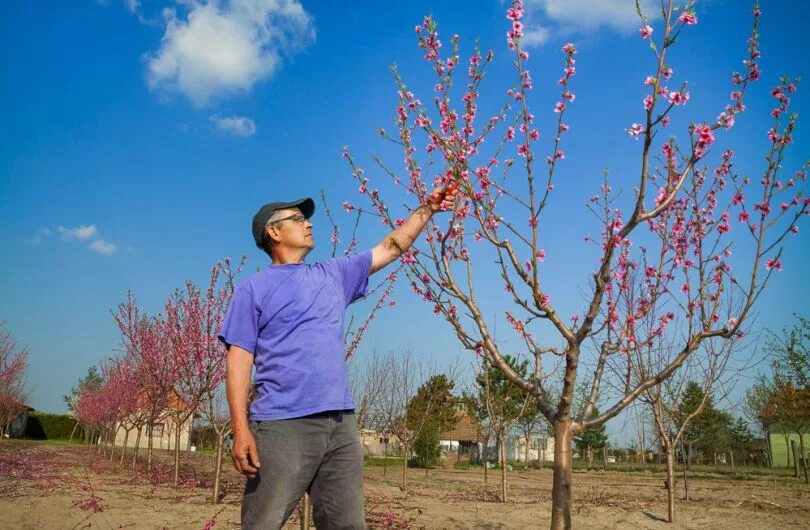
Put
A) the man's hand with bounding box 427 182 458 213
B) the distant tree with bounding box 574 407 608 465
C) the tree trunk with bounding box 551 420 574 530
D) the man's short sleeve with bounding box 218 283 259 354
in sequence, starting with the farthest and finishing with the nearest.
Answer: the distant tree with bounding box 574 407 608 465 → the man's hand with bounding box 427 182 458 213 → the tree trunk with bounding box 551 420 574 530 → the man's short sleeve with bounding box 218 283 259 354

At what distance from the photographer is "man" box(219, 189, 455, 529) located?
2363 mm

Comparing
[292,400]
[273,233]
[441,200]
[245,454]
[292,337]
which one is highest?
[441,200]

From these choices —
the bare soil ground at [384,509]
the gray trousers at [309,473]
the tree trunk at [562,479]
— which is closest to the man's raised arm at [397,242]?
the gray trousers at [309,473]

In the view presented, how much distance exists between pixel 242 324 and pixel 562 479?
186 centimetres

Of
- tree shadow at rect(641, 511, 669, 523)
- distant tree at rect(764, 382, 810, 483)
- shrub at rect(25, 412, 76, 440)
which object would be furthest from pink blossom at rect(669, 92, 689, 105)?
shrub at rect(25, 412, 76, 440)

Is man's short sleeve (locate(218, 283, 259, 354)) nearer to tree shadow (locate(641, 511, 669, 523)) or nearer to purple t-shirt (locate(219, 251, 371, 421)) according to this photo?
purple t-shirt (locate(219, 251, 371, 421))

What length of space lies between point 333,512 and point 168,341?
14.6 meters

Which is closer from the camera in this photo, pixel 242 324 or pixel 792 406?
pixel 242 324

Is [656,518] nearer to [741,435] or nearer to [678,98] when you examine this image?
[678,98]

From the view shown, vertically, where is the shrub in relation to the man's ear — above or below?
below

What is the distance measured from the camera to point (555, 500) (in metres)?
3.12

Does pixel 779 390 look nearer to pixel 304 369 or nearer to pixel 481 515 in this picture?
pixel 481 515

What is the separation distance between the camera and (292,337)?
2.56m

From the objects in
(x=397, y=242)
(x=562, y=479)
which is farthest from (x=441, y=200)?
(x=562, y=479)
